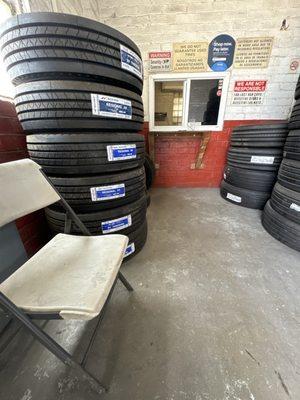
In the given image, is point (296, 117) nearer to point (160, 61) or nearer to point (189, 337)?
point (160, 61)

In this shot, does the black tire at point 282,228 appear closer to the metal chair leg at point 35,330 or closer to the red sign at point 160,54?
the metal chair leg at point 35,330

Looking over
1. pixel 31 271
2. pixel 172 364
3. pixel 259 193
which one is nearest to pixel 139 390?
pixel 172 364

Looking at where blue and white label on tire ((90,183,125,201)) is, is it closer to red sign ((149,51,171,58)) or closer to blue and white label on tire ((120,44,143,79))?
blue and white label on tire ((120,44,143,79))

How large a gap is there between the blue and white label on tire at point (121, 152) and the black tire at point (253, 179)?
6.25 feet

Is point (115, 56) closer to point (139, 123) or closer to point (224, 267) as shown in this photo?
point (139, 123)

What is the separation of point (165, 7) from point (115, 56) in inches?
93.8

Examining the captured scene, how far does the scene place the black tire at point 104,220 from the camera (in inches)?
48.4

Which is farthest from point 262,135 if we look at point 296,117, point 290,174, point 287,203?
point 287,203

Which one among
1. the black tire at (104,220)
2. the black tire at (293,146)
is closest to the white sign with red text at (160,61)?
the black tire at (293,146)

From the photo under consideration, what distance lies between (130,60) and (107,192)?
33.3 inches

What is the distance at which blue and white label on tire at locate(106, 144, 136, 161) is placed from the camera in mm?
1146

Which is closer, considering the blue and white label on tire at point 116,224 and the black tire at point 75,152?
the black tire at point 75,152

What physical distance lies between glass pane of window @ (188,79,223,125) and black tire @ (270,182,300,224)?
1646 millimetres

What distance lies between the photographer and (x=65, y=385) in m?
0.81
